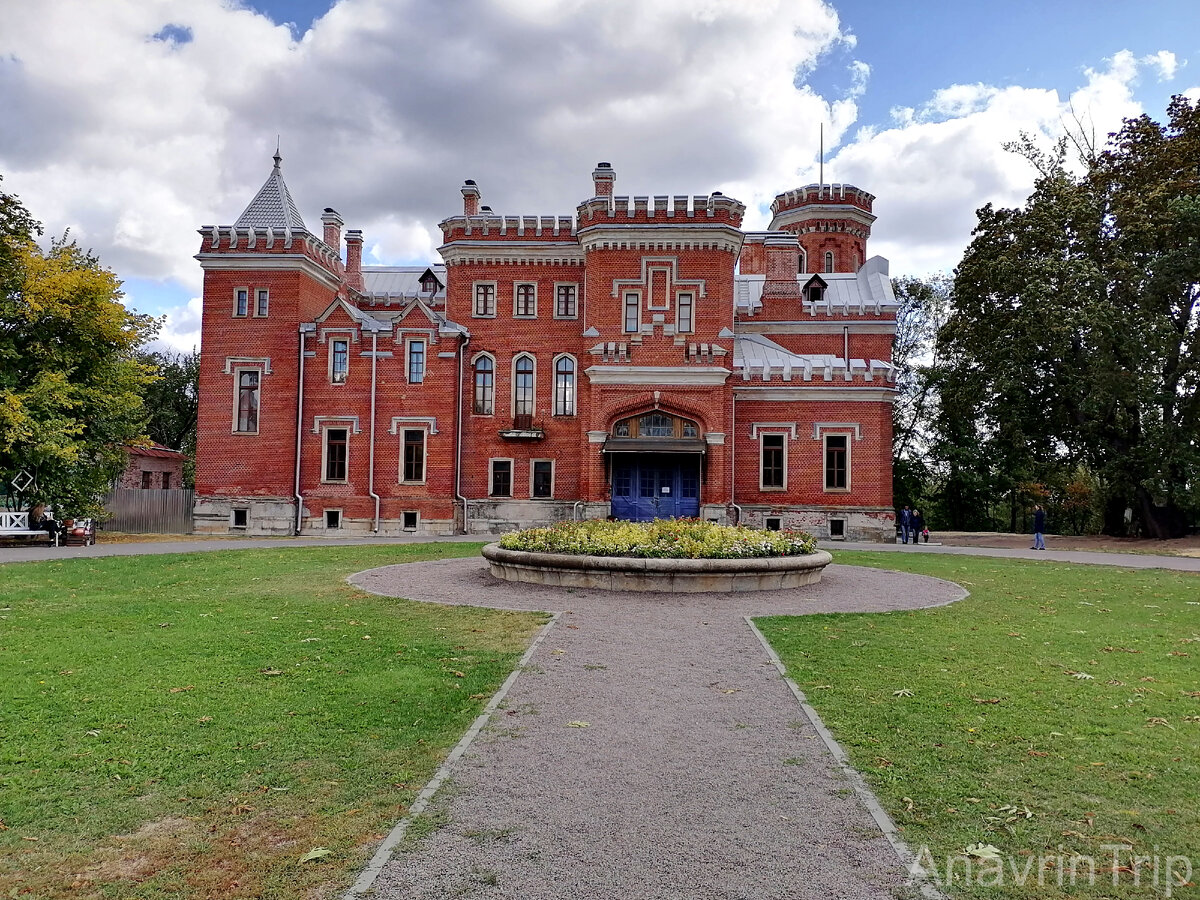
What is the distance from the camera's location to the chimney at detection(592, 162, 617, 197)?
111ft

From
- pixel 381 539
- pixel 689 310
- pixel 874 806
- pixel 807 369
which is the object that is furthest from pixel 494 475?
pixel 874 806

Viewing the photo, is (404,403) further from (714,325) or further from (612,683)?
(612,683)

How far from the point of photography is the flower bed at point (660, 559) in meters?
14.1

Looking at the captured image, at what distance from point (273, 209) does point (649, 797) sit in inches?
1342

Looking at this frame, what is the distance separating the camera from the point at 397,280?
4172 cm

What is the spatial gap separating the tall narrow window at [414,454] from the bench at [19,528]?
1184 cm

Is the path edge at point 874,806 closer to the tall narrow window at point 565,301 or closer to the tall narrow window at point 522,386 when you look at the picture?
the tall narrow window at point 522,386

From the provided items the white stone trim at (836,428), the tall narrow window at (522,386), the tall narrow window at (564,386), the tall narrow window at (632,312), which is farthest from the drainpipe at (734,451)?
the tall narrow window at (522,386)

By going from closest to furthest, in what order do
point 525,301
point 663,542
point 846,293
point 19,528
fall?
point 663,542
point 19,528
point 525,301
point 846,293

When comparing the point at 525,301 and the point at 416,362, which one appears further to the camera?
the point at 525,301

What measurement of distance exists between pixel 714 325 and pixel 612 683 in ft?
81.7

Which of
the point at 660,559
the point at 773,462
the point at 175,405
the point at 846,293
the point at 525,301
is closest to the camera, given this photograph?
the point at 660,559

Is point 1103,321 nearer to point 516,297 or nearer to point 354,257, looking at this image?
point 516,297

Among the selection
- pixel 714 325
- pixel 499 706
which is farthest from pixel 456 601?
pixel 714 325
